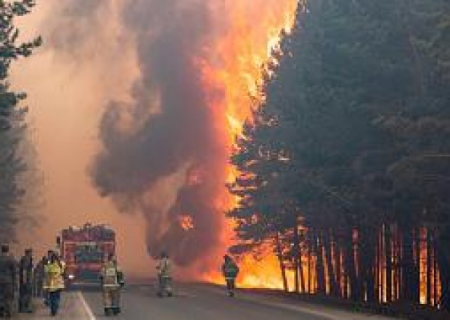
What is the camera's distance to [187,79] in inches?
3115

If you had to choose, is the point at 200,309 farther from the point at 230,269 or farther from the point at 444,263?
the point at 230,269

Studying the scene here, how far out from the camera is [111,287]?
89.3ft

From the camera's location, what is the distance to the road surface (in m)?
25.7

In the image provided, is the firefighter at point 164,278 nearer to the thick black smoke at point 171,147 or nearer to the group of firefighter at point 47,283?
the group of firefighter at point 47,283

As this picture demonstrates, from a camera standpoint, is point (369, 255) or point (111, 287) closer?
point (111, 287)

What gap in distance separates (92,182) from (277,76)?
205 feet

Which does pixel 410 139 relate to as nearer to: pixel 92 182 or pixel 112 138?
pixel 112 138

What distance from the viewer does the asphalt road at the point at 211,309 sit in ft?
84.2

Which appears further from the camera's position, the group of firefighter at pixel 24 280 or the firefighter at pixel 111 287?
the firefighter at pixel 111 287

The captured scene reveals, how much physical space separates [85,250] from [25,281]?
1745cm

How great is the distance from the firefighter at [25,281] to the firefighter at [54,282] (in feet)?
1.94

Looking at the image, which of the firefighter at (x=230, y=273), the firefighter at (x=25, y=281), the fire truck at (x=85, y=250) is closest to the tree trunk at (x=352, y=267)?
the firefighter at (x=230, y=273)

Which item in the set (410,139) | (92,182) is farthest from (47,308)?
(92,182)

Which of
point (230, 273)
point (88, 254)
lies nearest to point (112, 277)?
point (230, 273)
